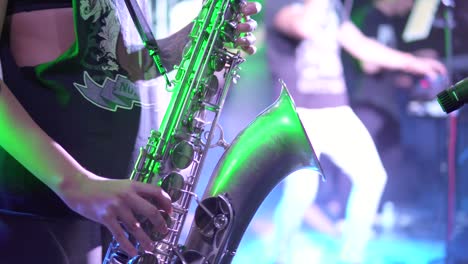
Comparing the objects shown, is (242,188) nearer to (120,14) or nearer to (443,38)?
(120,14)

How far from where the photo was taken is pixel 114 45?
1.36 meters

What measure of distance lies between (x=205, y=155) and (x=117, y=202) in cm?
53

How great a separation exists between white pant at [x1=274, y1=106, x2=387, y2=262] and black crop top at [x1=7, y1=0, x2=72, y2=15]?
6.57 ft

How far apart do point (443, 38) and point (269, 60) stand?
1.06 meters

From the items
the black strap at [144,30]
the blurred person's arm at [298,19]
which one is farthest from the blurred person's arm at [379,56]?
the black strap at [144,30]

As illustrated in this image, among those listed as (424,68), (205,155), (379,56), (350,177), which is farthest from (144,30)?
(424,68)

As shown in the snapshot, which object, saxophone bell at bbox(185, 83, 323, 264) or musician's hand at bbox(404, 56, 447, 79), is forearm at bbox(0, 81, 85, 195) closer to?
saxophone bell at bbox(185, 83, 323, 264)

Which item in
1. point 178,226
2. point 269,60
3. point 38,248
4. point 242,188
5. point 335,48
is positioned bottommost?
point 38,248

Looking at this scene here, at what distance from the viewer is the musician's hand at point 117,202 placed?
1010 mm

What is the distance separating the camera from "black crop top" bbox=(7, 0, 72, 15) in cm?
121

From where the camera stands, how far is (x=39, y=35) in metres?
1.25

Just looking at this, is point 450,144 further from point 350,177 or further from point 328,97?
point 328,97

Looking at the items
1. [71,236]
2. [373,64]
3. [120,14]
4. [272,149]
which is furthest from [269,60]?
[71,236]

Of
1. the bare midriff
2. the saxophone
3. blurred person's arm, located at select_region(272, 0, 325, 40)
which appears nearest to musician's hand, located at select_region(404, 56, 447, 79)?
blurred person's arm, located at select_region(272, 0, 325, 40)
